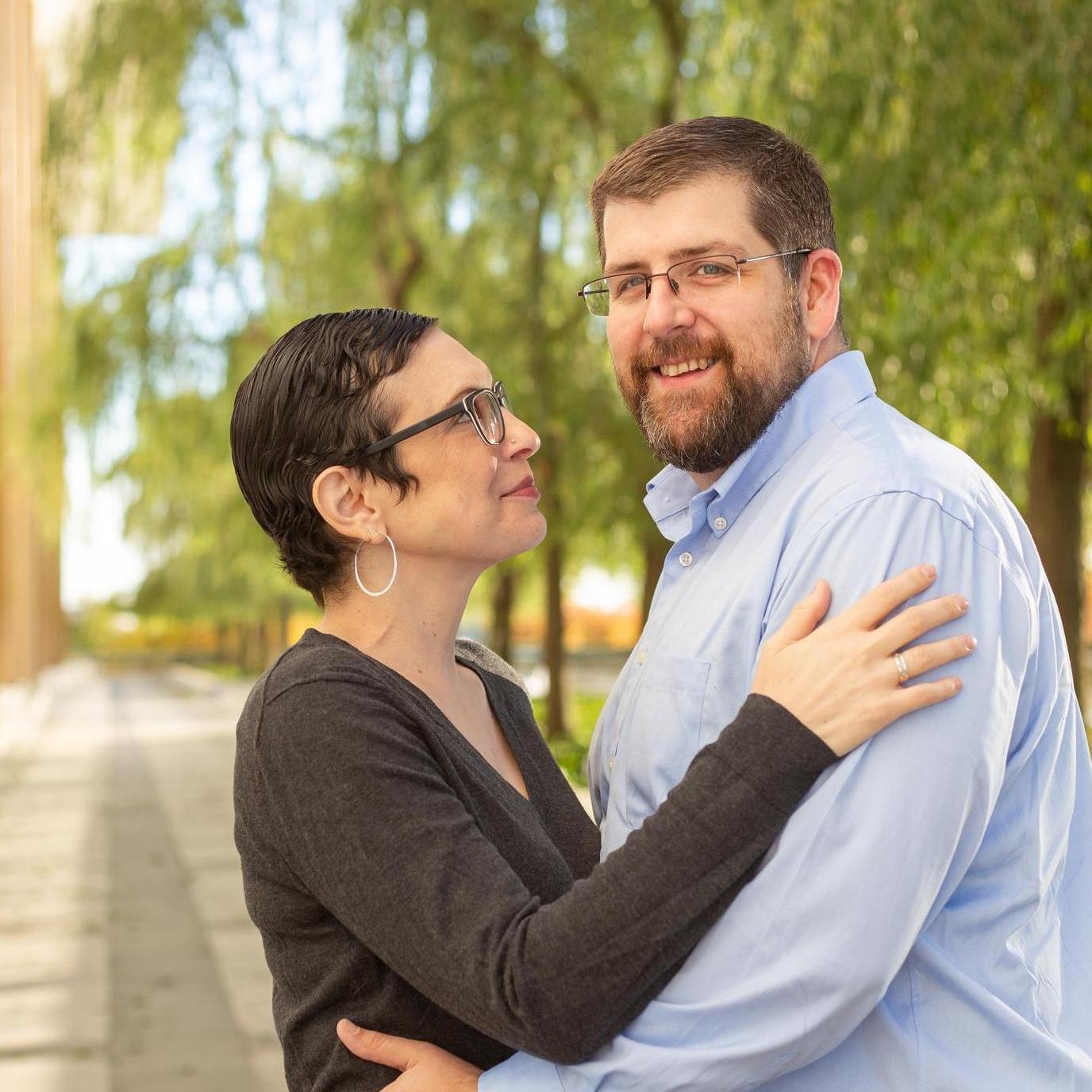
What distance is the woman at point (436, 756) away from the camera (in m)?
1.49

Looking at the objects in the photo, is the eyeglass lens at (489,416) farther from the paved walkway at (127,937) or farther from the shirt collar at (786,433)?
the paved walkway at (127,937)

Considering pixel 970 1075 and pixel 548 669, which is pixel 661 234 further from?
pixel 548 669

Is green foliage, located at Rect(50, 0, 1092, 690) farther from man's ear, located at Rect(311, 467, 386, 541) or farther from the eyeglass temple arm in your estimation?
man's ear, located at Rect(311, 467, 386, 541)

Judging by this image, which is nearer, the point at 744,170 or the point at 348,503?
the point at 744,170

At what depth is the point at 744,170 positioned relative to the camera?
184 centimetres

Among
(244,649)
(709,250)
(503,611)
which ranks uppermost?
(709,250)

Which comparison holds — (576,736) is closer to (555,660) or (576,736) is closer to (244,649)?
(555,660)

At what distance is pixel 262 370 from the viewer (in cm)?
192

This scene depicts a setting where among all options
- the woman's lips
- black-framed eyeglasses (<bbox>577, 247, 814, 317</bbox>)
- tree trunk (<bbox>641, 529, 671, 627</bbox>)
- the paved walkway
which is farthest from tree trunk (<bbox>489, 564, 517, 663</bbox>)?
black-framed eyeglasses (<bbox>577, 247, 814, 317</bbox>)

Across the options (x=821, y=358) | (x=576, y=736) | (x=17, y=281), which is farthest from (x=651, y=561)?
(x=17, y=281)

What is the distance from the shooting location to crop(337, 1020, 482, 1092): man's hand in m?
1.67

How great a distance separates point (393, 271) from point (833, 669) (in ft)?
33.7


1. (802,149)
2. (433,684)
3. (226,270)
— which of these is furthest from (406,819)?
(226,270)

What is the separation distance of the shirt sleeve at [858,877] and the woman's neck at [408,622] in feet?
2.12
